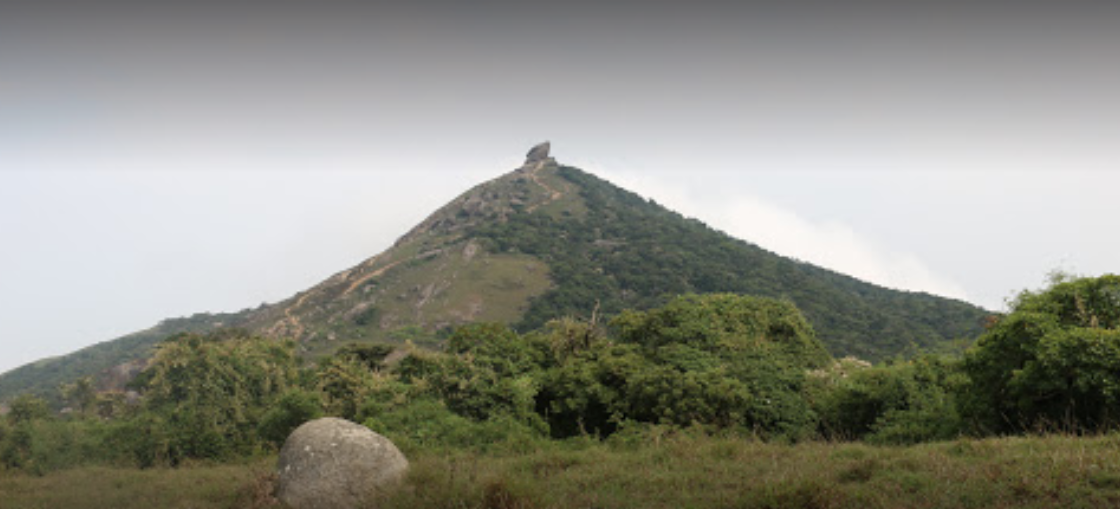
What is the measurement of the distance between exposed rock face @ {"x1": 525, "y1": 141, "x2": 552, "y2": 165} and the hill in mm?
34779

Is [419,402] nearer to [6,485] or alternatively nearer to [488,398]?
[488,398]

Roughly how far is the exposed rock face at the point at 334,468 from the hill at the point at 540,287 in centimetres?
5211

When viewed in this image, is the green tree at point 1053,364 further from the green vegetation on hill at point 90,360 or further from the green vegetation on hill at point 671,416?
the green vegetation on hill at point 90,360

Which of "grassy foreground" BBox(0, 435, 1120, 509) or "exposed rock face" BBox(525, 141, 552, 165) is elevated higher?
"exposed rock face" BBox(525, 141, 552, 165)

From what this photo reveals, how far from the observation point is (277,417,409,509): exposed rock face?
905 cm

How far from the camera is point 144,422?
21672 mm

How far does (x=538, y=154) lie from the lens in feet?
547

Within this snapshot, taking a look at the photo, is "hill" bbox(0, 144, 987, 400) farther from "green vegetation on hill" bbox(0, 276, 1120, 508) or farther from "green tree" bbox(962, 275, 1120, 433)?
"green tree" bbox(962, 275, 1120, 433)

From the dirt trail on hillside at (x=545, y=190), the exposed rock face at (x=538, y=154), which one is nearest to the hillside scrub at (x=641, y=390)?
the dirt trail on hillside at (x=545, y=190)

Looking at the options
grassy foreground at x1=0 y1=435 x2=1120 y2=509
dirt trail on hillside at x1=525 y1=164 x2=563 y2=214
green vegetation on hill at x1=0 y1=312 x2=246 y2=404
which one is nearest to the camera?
grassy foreground at x1=0 y1=435 x2=1120 y2=509

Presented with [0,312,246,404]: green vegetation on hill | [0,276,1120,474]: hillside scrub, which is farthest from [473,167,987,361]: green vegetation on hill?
[0,312,246,404]: green vegetation on hill

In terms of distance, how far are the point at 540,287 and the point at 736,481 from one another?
77.8 meters

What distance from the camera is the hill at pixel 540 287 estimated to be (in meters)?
71.7

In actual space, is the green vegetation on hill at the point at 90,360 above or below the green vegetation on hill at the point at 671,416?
below
